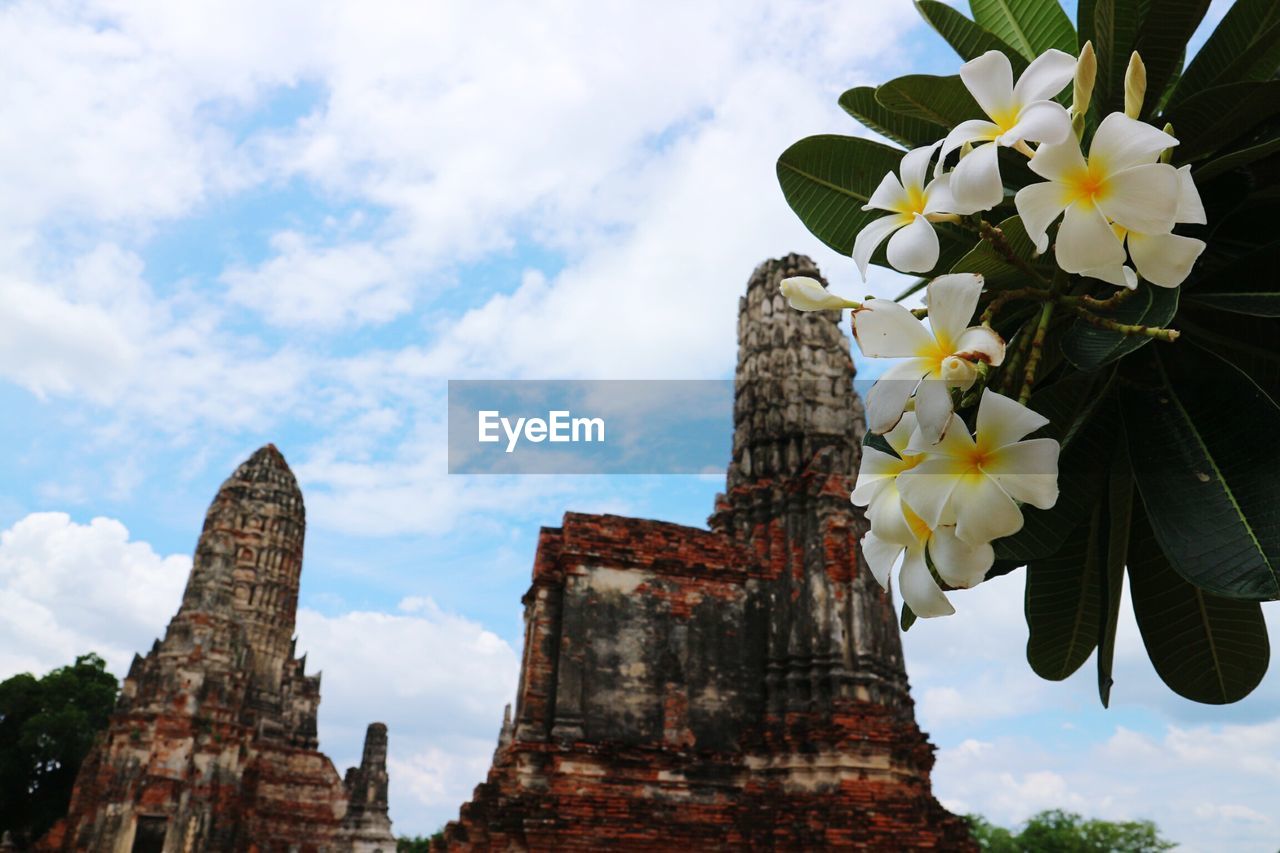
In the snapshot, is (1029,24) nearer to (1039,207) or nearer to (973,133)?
(973,133)

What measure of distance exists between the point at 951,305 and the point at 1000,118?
0.35 meters

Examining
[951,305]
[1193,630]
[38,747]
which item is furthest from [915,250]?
[38,747]

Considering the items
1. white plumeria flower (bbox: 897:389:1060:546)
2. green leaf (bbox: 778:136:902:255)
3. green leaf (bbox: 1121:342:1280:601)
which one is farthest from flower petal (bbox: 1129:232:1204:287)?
green leaf (bbox: 778:136:902:255)

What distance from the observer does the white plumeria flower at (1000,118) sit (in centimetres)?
137

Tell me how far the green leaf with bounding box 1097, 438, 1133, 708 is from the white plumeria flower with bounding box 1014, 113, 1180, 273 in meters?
0.79

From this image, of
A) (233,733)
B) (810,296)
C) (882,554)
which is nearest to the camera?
(882,554)

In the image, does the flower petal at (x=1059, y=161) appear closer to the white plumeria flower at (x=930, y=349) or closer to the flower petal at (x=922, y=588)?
the white plumeria flower at (x=930, y=349)

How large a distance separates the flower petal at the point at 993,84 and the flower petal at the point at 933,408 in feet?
1.61

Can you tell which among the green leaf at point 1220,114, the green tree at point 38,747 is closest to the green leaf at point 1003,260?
the green leaf at point 1220,114

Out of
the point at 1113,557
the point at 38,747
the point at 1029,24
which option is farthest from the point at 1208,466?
the point at 38,747

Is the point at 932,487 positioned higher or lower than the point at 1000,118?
lower

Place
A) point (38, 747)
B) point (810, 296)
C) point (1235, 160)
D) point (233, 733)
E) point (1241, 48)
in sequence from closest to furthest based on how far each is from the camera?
1. point (810, 296)
2. point (1235, 160)
3. point (1241, 48)
4. point (233, 733)
5. point (38, 747)

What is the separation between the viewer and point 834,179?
2307mm

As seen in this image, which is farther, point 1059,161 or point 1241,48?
point 1241,48
